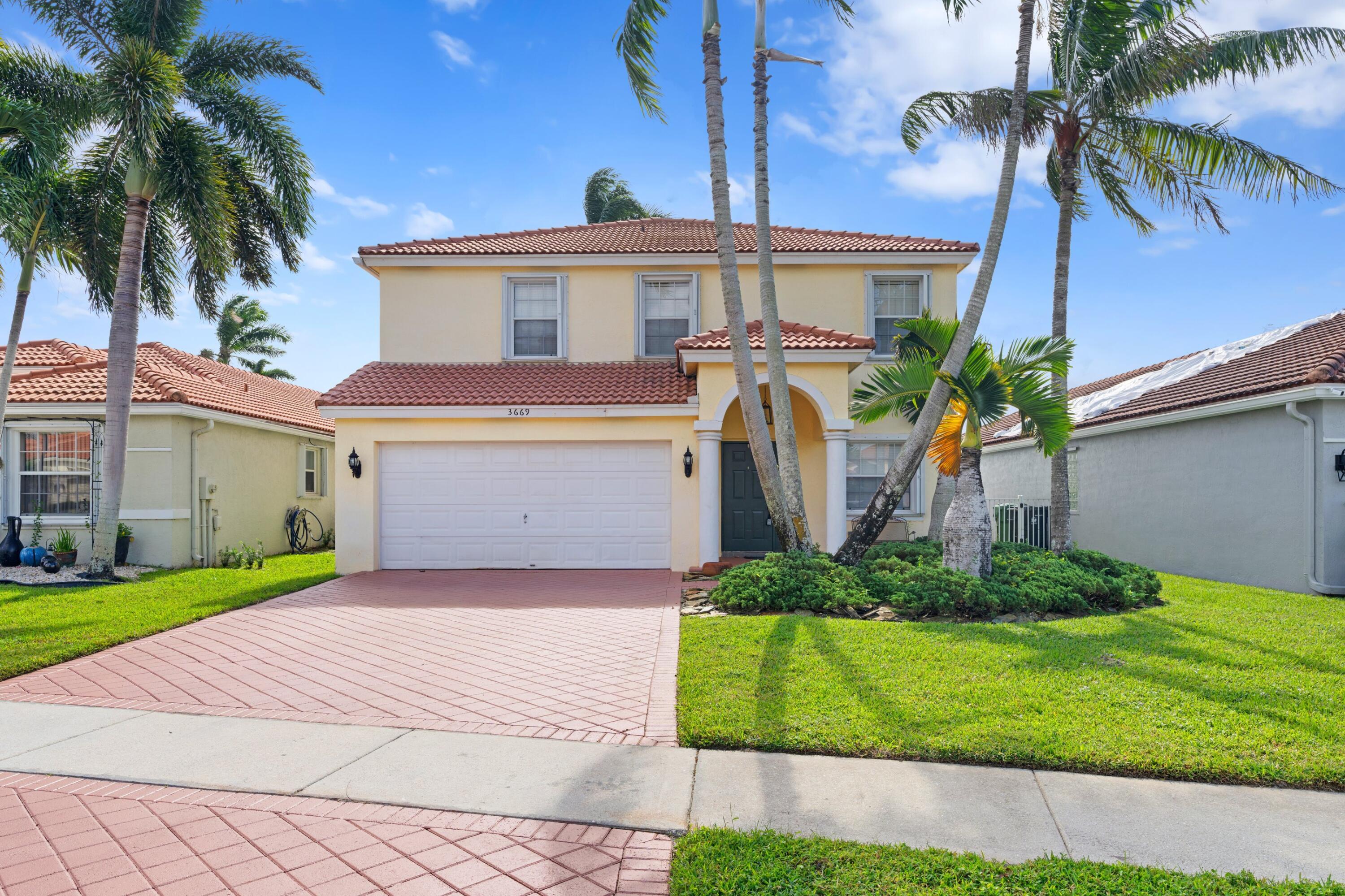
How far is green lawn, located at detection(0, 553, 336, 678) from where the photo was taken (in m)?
7.48

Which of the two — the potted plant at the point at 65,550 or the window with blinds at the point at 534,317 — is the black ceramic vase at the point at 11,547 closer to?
the potted plant at the point at 65,550

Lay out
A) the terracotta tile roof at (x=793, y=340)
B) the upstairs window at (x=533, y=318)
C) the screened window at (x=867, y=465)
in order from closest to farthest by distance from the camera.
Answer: the terracotta tile roof at (x=793, y=340), the screened window at (x=867, y=465), the upstairs window at (x=533, y=318)

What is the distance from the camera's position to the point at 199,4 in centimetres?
1269

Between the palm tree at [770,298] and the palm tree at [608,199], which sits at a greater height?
the palm tree at [608,199]

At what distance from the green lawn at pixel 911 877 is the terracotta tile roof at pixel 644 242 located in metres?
11.8

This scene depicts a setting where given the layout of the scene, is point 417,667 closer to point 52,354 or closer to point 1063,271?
point 1063,271

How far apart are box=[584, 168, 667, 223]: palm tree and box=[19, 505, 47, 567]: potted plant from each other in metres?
19.2

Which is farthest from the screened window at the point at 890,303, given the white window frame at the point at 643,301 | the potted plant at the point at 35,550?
the potted plant at the point at 35,550

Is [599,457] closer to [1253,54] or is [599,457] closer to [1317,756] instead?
[1317,756]

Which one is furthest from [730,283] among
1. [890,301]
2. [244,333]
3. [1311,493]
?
[244,333]

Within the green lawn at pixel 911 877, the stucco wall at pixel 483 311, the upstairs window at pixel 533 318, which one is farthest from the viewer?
the upstairs window at pixel 533 318

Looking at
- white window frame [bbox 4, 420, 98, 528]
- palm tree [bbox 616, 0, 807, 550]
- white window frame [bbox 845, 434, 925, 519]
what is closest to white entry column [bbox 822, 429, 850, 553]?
white window frame [bbox 845, 434, 925, 519]

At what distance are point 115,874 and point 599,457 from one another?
10130 mm

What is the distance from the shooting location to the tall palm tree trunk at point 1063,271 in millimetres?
13023
